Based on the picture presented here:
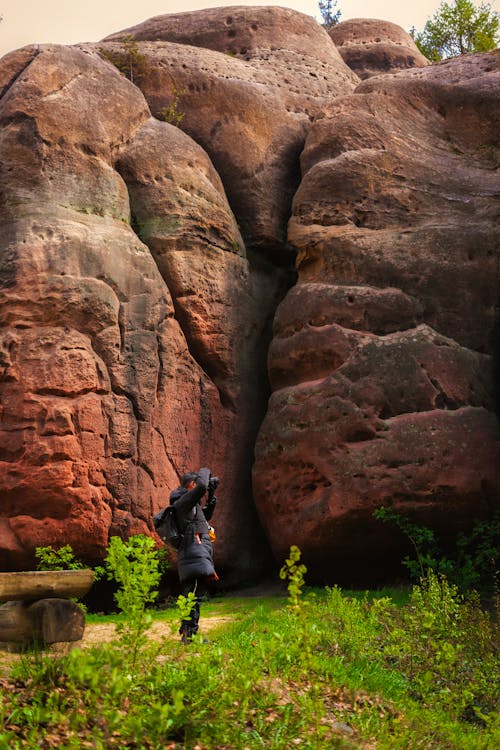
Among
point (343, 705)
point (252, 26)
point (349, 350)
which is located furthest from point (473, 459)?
point (252, 26)

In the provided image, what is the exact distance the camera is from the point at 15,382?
12.2 meters

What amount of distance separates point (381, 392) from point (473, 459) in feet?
5.26

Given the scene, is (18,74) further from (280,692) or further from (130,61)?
(280,692)

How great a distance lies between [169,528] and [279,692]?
284cm

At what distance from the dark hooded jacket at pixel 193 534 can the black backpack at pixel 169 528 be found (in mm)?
44

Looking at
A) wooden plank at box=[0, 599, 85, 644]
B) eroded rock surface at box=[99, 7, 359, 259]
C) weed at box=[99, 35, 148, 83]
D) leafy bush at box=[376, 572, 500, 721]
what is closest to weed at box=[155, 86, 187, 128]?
eroded rock surface at box=[99, 7, 359, 259]

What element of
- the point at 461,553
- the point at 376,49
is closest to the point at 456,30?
the point at 376,49

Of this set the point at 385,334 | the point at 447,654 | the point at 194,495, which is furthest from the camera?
the point at 385,334

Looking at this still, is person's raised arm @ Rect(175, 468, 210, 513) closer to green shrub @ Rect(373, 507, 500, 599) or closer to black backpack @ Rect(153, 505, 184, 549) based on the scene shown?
black backpack @ Rect(153, 505, 184, 549)

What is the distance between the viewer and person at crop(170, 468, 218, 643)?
9.11m

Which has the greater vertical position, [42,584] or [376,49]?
[376,49]

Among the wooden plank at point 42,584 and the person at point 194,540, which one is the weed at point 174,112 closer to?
the person at point 194,540

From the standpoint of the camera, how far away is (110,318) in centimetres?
1293

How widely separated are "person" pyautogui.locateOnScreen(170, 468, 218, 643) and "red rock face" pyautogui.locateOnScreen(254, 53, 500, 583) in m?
3.75
